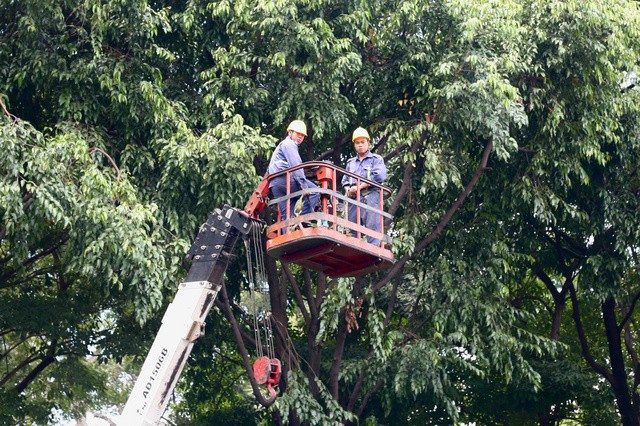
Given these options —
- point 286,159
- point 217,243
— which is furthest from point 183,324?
point 286,159

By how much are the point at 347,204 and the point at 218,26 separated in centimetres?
608

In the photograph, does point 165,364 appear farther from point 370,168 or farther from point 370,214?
point 370,168

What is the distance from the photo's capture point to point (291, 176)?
9.96 meters

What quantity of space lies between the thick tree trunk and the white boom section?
42.5ft

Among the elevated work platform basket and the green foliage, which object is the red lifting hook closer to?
the elevated work platform basket

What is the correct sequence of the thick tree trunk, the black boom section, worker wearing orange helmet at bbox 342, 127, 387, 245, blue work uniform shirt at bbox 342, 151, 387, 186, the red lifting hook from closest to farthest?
the red lifting hook, the black boom section, worker wearing orange helmet at bbox 342, 127, 387, 245, blue work uniform shirt at bbox 342, 151, 387, 186, the thick tree trunk

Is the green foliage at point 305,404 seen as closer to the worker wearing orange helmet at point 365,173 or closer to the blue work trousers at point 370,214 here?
the worker wearing orange helmet at point 365,173

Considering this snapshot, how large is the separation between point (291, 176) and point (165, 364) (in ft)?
7.11

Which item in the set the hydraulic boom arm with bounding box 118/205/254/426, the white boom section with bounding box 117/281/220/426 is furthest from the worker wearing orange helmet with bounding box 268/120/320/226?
the white boom section with bounding box 117/281/220/426

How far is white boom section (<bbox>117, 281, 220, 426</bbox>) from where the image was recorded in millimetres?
9531

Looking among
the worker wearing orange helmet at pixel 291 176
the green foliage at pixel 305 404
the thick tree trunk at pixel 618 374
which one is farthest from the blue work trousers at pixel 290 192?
the thick tree trunk at pixel 618 374

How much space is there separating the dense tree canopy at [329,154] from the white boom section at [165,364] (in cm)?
319

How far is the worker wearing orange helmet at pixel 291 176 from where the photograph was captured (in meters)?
9.91

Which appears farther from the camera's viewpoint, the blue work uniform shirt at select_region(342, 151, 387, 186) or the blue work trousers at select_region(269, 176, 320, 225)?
the blue work uniform shirt at select_region(342, 151, 387, 186)
